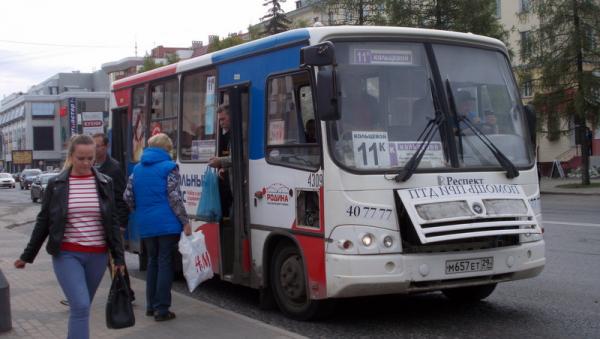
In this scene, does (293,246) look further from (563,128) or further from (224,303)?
(563,128)

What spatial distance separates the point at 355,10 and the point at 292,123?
108 ft

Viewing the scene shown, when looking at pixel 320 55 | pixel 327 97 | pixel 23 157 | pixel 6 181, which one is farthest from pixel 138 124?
pixel 23 157

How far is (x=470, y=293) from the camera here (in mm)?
8375

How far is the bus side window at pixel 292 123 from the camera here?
23.7 feet

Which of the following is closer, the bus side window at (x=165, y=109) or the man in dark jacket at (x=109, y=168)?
the man in dark jacket at (x=109, y=168)

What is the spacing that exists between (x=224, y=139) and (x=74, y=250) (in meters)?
3.69

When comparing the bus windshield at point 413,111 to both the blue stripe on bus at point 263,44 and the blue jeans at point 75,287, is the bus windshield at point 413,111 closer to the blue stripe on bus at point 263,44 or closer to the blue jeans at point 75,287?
the blue stripe on bus at point 263,44

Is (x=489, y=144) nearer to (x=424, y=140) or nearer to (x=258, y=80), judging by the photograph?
(x=424, y=140)

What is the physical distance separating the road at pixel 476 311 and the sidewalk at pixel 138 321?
0.57 m

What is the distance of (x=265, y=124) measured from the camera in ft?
26.2

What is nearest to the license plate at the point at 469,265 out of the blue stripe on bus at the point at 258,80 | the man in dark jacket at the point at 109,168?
the blue stripe on bus at the point at 258,80

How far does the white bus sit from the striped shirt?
2.19m

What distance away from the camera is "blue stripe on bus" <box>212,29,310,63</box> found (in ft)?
24.4

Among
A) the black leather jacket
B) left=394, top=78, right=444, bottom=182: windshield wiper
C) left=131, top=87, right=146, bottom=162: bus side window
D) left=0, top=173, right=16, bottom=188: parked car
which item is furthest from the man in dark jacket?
left=0, top=173, right=16, bottom=188: parked car
